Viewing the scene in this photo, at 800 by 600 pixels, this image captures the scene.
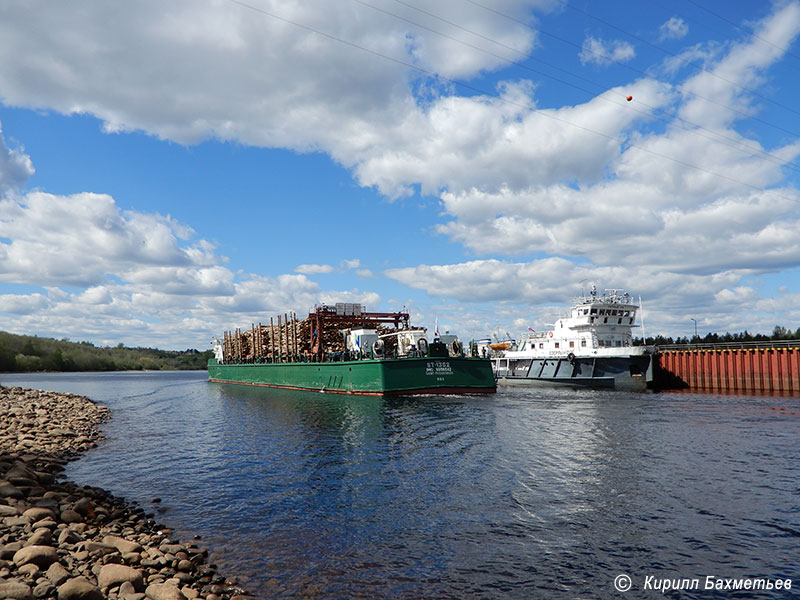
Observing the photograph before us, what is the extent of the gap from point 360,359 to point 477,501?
34.2 m

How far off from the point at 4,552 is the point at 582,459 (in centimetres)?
1597

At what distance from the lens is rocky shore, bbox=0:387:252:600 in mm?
7375

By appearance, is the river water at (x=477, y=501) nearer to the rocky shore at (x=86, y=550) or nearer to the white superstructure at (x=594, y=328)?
the rocky shore at (x=86, y=550)

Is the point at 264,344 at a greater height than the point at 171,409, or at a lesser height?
greater

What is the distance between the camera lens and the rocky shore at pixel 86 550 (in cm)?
738

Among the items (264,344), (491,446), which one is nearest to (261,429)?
(491,446)

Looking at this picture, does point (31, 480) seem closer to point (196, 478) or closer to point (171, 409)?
point (196, 478)

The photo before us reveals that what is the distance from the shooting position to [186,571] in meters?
8.93

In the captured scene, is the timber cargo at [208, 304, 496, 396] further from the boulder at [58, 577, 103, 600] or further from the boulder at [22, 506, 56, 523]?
the boulder at [58, 577, 103, 600]

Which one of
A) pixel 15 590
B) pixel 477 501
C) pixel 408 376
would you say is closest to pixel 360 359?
pixel 408 376

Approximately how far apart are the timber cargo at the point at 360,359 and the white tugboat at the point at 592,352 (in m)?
9.85

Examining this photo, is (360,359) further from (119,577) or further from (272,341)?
(119,577)

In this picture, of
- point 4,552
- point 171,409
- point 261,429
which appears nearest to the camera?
point 4,552

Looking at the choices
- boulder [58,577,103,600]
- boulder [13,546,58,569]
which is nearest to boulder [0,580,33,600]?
boulder [58,577,103,600]
